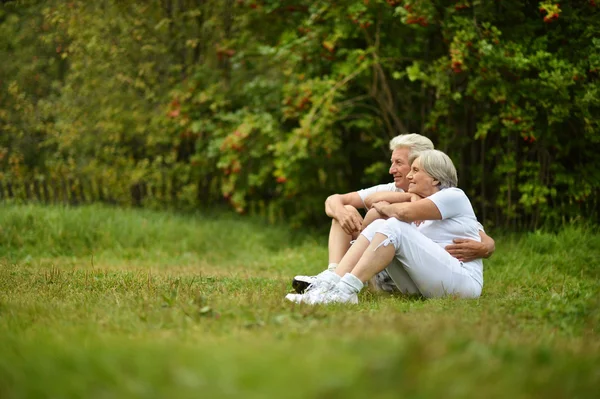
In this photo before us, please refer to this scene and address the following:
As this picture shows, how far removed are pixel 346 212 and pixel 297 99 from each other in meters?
4.34

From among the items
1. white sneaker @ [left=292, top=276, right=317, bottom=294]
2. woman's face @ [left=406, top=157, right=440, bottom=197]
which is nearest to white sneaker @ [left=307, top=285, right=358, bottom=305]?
white sneaker @ [left=292, top=276, right=317, bottom=294]

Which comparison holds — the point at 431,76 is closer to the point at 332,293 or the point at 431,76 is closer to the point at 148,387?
the point at 332,293

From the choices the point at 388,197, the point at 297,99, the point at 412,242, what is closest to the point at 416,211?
the point at 412,242

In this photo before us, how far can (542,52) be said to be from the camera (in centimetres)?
838

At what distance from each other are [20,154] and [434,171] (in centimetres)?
1122

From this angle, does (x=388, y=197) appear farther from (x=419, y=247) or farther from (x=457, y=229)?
(x=419, y=247)

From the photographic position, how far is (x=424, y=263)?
5543 mm

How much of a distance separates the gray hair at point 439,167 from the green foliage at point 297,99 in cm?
289

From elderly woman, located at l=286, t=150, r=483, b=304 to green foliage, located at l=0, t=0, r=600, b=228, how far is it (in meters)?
3.00

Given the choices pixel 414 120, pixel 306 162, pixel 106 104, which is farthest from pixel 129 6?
pixel 414 120

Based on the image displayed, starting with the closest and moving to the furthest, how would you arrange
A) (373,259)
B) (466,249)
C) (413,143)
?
(373,259), (466,249), (413,143)

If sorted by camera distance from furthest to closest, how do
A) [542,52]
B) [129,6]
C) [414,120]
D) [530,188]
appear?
1. [129,6]
2. [414,120]
3. [530,188]
4. [542,52]

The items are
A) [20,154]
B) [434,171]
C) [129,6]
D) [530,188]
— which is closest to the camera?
[434,171]

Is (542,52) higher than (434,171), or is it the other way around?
(542,52)
